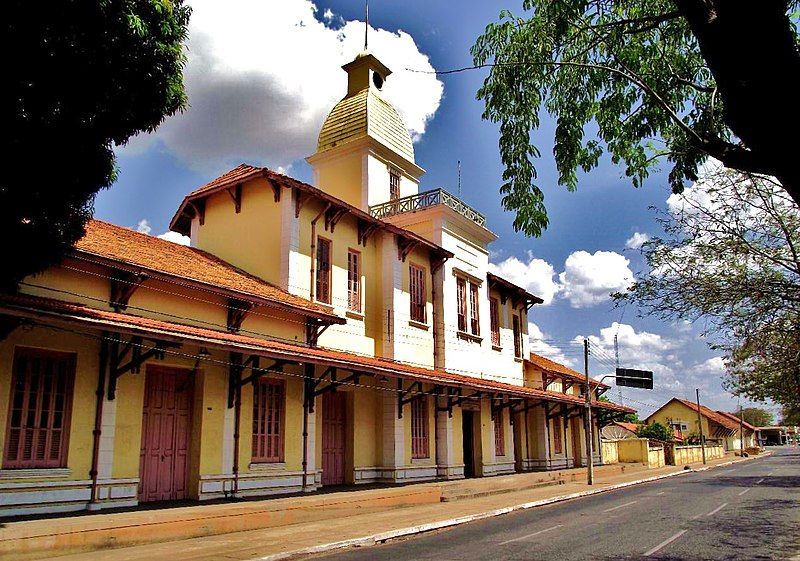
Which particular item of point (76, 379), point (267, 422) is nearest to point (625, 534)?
point (267, 422)

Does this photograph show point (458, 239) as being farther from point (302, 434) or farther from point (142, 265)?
point (142, 265)

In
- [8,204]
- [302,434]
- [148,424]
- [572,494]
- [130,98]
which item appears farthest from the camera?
[572,494]

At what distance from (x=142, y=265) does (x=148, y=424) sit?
322 centimetres

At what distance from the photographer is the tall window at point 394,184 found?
83.1ft

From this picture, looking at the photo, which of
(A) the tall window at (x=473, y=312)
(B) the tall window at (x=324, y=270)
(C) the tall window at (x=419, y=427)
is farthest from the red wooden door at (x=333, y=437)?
(A) the tall window at (x=473, y=312)

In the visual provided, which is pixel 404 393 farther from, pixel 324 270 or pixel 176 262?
pixel 176 262

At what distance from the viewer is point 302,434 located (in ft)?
51.8

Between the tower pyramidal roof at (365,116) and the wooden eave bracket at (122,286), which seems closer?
the wooden eave bracket at (122,286)

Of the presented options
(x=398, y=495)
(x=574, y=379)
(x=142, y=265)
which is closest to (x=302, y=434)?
(x=398, y=495)

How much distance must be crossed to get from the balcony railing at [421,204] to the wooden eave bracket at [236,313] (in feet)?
31.7

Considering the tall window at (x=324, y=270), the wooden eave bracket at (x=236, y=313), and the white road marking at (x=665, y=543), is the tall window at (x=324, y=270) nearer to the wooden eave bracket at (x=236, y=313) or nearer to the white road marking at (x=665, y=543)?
the wooden eave bracket at (x=236, y=313)

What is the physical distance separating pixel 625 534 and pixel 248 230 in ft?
39.2

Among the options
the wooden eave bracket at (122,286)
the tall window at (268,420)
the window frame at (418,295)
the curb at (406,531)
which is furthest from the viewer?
the window frame at (418,295)

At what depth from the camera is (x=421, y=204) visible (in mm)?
23141
